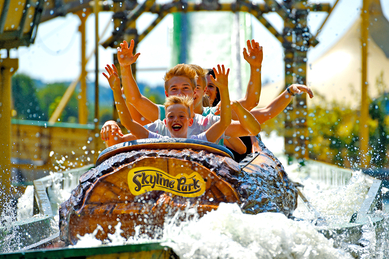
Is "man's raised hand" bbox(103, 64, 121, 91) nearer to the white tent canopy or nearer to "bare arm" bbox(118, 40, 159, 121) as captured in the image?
"bare arm" bbox(118, 40, 159, 121)

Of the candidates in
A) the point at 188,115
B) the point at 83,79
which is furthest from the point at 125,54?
the point at 83,79

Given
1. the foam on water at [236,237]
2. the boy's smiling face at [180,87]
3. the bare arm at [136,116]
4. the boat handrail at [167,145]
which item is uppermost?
the boy's smiling face at [180,87]

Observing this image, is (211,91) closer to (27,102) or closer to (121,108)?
(121,108)

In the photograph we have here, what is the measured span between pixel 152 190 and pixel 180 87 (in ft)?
2.51

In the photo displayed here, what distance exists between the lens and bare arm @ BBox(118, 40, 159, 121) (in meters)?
2.24

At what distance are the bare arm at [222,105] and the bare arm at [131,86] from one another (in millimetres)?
480

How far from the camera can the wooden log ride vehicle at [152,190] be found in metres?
1.61

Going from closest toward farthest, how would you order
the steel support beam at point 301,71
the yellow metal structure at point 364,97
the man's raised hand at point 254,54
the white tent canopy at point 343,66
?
the man's raised hand at point 254,54 < the steel support beam at point 301,71 < the yellow metal structure at point 364,97 < the white tent canopy at point 343,66

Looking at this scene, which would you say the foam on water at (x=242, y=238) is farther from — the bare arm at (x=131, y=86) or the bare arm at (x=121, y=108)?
Result: the bare arm at (x=131, y=86)

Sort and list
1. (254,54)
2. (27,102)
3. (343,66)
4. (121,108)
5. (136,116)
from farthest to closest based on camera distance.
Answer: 1. (27,102)
2. (343,66)
3. (136,116)
4. (254,54)
5. (121,108)

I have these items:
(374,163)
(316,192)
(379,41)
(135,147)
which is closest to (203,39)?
(374,163)

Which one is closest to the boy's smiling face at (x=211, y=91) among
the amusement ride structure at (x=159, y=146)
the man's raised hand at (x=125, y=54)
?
the amusement ride structure at (x=159, y=146)

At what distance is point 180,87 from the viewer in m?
2.27

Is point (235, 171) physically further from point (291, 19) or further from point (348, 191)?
point (291, 19)
